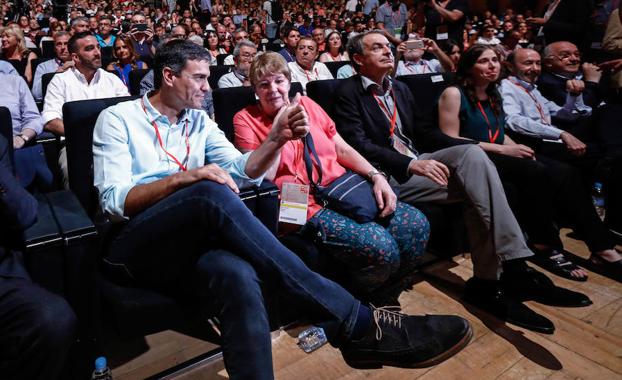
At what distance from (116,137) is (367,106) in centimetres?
108

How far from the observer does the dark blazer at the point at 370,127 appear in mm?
1907

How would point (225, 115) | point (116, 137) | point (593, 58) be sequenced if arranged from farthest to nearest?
point (593, 58) < point (225, 115) < point (116, 137)

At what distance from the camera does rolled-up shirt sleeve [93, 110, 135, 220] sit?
125 centimetres

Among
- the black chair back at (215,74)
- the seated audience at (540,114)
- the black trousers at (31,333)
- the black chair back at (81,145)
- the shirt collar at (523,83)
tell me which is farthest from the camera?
the black chair back at (215,74)

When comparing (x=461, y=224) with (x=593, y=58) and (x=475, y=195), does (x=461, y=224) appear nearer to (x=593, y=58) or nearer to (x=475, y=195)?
(x=475, y=195)

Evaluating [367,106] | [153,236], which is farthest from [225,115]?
[153,236]

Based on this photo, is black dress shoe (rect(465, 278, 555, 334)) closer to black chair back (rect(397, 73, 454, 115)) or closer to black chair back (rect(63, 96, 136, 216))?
black chair back (rect(397, 73, 454, 115))

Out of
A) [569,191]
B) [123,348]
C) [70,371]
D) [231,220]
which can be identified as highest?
[231,220]

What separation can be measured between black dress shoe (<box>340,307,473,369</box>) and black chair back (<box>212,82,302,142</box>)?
1.01 m

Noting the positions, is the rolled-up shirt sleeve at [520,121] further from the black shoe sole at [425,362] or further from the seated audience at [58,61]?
the seated audience at [58,61]

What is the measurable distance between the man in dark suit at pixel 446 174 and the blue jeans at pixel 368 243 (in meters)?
0.22

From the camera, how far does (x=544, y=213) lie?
6.64 ft

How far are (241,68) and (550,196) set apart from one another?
2.15 meters

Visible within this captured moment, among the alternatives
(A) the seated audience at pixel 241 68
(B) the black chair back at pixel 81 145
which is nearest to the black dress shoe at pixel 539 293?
(B) the black chair back at pixel 81 145
